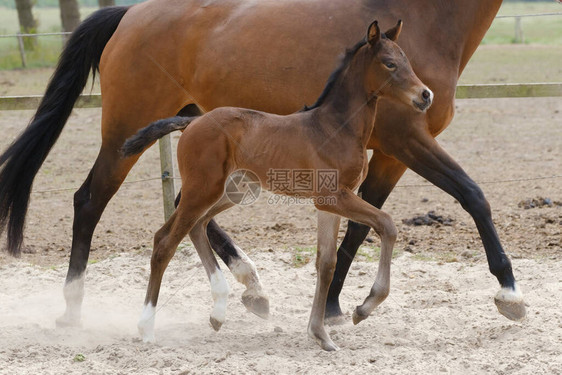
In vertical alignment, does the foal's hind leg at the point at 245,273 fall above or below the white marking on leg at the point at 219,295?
below

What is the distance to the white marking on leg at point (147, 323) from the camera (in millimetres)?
3891

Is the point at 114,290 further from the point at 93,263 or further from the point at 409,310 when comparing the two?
the point at 409,310

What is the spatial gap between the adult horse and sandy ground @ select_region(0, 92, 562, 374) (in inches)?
11.4

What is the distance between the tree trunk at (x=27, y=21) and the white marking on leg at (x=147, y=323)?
16.3 m

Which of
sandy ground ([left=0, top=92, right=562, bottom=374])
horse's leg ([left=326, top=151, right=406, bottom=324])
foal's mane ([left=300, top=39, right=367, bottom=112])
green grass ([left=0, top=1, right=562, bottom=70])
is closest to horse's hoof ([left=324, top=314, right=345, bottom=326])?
horse's leg ([left=326, top=151, right=406, bottom=324])

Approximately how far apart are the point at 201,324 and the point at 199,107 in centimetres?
125

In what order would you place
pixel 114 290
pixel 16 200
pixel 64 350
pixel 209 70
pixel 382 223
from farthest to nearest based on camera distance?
pixel 114 290 < pixel 16 200 < pixel 209 70 < pixel 64 350 < pixel 382 223

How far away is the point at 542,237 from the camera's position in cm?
579

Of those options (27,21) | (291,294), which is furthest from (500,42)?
(291,294)

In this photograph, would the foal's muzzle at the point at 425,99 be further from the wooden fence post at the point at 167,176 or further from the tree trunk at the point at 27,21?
the tree trunk at the point at 27,21

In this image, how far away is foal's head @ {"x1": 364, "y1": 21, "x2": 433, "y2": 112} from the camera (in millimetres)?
3377

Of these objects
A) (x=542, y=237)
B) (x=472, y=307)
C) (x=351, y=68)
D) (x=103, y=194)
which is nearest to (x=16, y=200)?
(x=103, y=194)

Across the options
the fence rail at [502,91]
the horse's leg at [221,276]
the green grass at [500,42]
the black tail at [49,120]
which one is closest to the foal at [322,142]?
the horse's leg at [221,276]

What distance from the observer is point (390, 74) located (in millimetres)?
3441
